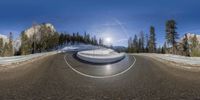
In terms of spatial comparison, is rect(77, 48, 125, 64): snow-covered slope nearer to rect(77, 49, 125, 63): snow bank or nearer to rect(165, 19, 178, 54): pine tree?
rect(77, 49, 125, 63): snow bank

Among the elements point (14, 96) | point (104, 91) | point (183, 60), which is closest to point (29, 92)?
point (14, 96)

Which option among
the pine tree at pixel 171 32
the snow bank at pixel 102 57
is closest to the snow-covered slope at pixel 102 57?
the snow bank at pixel 102 57

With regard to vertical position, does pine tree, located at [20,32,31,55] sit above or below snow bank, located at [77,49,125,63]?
above

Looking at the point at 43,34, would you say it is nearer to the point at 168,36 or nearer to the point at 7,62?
the point at 168,36

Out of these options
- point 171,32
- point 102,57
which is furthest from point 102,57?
point 171,32

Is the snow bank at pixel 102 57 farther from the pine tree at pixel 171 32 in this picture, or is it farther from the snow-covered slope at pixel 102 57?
the pine tree at pixel 171 32

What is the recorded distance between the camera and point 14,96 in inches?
287

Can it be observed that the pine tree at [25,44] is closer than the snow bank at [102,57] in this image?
No

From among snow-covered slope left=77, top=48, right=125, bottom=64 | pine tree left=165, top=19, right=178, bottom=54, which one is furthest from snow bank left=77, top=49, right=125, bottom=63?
pine tree left=165, top=19, right=178, bottom=54

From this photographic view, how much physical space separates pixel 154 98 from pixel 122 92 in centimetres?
145

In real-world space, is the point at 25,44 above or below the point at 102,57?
above

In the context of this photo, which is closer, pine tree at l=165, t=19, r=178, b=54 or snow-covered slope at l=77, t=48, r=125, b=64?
snow-covered slope at l=77, t=48, r=125, b=64

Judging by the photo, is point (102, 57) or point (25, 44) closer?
point (102, 57)

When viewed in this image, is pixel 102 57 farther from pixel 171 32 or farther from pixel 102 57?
pixel 171 32
